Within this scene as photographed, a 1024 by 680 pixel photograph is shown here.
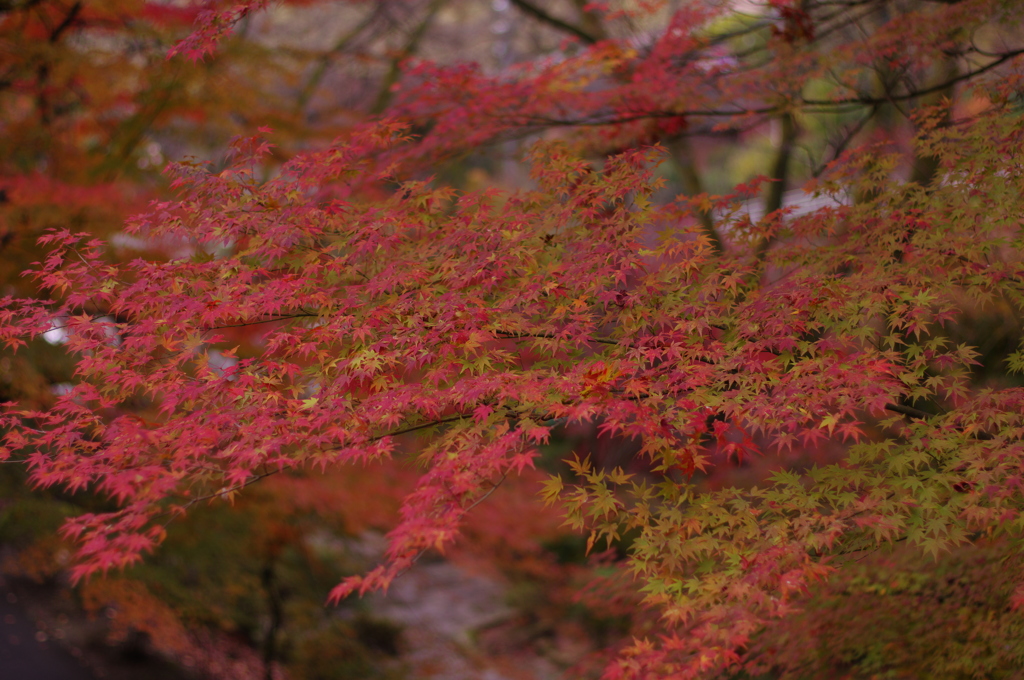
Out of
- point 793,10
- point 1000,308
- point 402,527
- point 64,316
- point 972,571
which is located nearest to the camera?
point 402,527

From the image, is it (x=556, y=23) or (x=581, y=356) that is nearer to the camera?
(x=581, y=356)

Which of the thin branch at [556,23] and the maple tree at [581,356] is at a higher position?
the thin branch at [556,23]

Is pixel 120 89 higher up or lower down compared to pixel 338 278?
higher up

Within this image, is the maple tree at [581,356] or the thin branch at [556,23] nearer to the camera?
the maple tree at [581,356]

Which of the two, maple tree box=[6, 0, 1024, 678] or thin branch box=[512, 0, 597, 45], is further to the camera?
thin branch box=[512, 0, 597, 45]

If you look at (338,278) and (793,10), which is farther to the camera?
(793,10)

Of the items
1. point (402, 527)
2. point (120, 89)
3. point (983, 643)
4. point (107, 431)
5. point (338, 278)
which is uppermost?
point (120, 89)

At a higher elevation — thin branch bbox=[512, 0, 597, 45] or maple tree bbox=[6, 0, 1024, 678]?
thin branch bbox=[512, 0, 597, 45]

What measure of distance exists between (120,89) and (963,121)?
991 cm

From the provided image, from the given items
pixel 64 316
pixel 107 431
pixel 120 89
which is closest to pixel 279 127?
pixel 120 89

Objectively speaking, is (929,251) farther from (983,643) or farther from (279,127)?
(279,127)

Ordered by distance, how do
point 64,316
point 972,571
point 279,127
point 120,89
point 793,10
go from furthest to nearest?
point 279,127, point 120,89, point 793,10, point 972,571, point 64,316

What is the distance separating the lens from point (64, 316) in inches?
171

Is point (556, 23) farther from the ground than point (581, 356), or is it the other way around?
point (556, 23)
